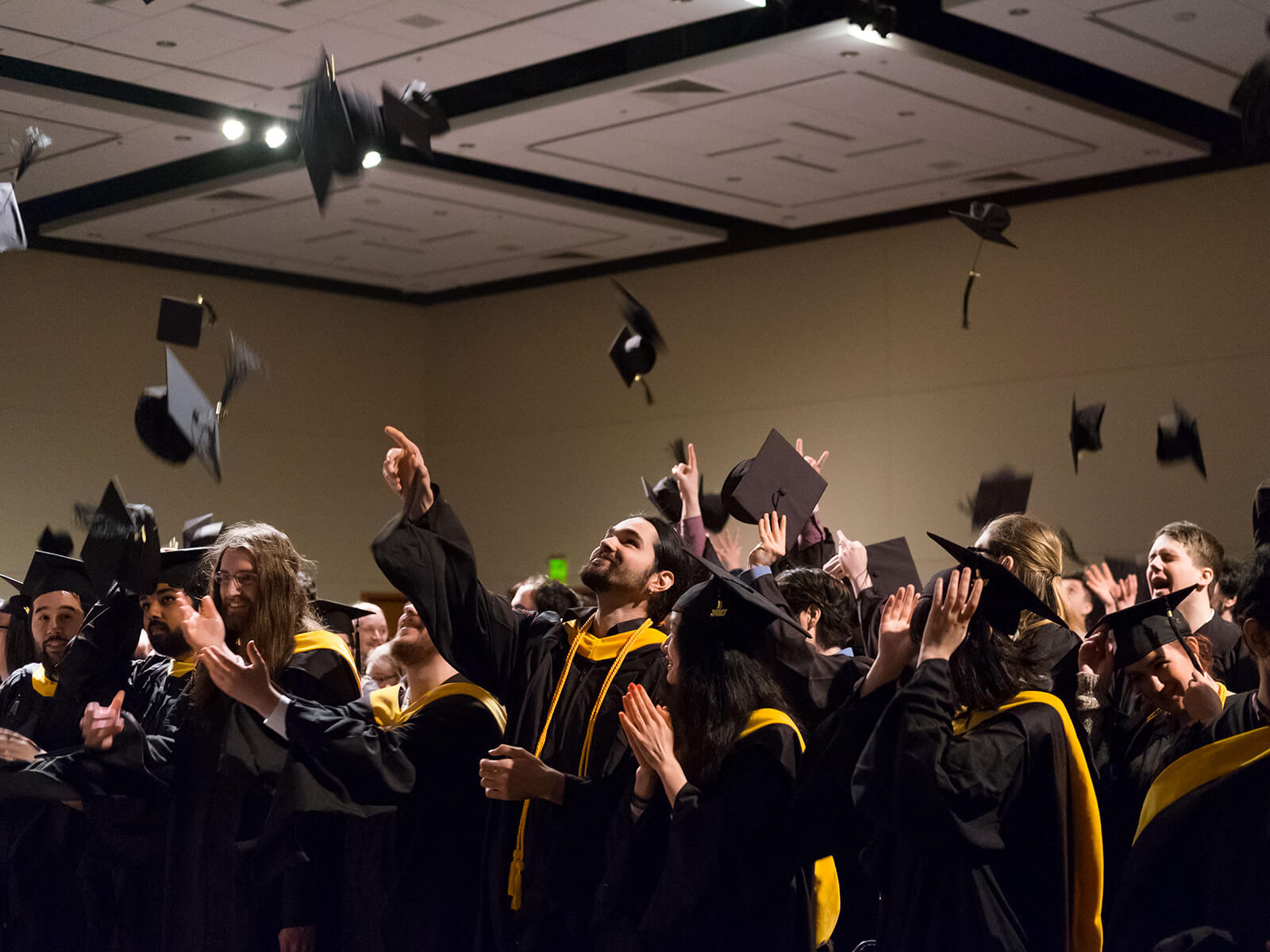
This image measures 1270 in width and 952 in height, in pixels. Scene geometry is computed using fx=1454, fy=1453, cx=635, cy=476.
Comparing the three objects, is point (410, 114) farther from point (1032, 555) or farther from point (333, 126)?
point (1032, 555)

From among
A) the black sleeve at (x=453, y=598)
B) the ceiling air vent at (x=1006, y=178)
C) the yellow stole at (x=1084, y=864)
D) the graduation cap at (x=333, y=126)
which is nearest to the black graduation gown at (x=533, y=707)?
the black sleeve at (x=453, y=598)

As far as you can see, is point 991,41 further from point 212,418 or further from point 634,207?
point 212,418

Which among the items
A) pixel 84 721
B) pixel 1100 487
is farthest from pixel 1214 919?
pixel 1100 487

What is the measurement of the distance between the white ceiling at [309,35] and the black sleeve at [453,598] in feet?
17.1

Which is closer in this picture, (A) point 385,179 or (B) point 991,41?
(B) point 991,41

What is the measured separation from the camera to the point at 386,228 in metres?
13.3

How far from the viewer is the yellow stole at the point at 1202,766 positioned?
2.92 m

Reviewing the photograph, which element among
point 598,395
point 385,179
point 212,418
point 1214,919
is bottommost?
point 1214,919

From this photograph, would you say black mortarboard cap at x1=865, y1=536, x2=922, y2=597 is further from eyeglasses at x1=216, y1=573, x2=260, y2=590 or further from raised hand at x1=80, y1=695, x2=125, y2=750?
raised hand at x1=80, y1=695, x2=125, y2=750

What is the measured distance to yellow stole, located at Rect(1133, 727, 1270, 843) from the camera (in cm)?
292

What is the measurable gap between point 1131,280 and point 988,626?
9.00m

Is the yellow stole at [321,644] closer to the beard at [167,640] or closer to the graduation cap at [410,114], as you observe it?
the beard at [167,640]

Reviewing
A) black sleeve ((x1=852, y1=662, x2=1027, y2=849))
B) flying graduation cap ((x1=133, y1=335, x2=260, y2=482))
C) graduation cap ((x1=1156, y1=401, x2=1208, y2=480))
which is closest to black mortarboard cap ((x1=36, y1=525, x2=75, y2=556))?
flying graduation cap ((x1=133, y1=335, x2=260, y2=482))

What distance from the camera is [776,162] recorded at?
11.3m
